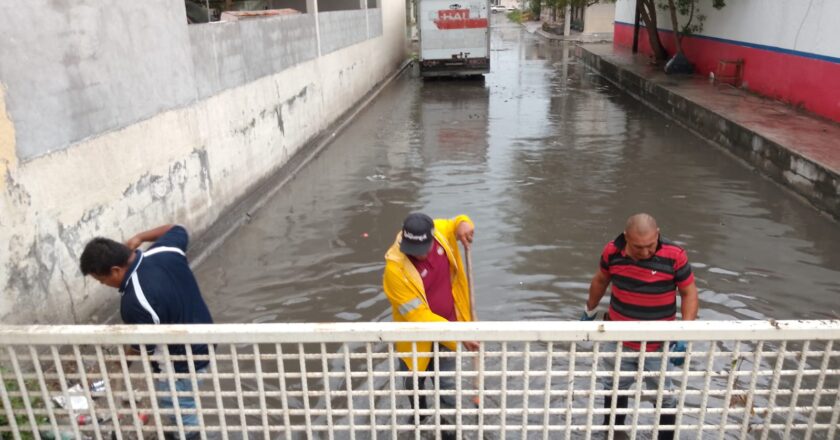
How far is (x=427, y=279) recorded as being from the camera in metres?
3.58

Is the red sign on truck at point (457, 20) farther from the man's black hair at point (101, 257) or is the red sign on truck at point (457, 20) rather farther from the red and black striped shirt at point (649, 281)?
the man's black hair at point (101, 257)

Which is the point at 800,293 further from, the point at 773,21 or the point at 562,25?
the point at 562,25

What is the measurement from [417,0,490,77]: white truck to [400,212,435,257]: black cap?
18141 mm

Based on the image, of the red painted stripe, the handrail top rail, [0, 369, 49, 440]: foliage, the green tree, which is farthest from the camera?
the green tree

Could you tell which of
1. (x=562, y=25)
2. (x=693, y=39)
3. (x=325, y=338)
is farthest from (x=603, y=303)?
(x=562, y=25)

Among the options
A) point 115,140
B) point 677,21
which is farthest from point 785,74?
point 115,140

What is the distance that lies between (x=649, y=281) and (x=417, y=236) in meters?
1.30

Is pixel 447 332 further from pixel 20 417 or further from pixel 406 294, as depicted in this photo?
pixel 20 417

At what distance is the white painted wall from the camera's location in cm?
1080

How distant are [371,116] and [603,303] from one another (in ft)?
35.2

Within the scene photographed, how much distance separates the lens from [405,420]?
4.17m

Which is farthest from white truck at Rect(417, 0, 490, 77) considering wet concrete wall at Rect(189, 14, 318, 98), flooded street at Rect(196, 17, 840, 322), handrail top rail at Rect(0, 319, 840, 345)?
handrail top rail at Rect(0, 319, 840, 345)

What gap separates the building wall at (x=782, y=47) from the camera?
10.8 m

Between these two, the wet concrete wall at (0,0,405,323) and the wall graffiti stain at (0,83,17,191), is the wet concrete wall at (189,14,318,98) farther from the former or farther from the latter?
the wall graffiti stain at (0,83,17,191)
